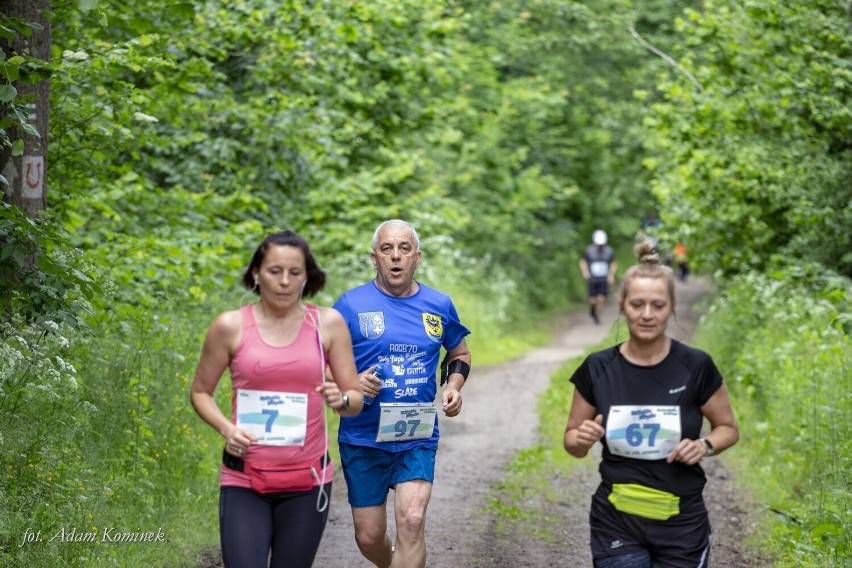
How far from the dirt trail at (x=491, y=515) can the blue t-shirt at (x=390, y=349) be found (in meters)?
1.29

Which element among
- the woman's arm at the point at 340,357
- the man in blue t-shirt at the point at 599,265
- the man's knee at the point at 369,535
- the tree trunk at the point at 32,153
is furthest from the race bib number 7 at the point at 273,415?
the man in blue t-shirt at the point at 599,265

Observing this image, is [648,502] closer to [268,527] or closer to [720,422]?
[720,422]

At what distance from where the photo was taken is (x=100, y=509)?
6.75 metres

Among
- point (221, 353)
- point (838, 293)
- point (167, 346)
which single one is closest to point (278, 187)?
point (167, 346)

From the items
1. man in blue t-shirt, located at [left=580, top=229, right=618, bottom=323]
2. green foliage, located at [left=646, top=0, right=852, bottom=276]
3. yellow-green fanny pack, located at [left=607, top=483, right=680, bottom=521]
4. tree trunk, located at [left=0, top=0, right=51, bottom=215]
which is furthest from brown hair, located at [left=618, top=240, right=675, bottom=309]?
man in blue t-shirt, located at [left=580, top=229, right=618, bottom=323]

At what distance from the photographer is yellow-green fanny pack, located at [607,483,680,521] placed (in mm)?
4781

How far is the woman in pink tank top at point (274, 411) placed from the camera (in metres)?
4.71

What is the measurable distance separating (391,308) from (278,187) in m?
8.43

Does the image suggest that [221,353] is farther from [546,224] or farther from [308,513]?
[546,224]

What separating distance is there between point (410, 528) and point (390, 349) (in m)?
0.90

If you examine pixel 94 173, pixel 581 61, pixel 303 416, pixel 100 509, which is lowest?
pixel 100 509

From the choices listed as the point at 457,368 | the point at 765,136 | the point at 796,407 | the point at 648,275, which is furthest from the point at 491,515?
the point at 765,136

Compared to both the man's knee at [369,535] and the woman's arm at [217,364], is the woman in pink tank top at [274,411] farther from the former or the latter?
the man's knee at [369,535]

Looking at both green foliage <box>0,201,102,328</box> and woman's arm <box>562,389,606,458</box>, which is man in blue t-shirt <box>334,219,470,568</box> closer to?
woman's arm <box>562,389,606,458</box>
